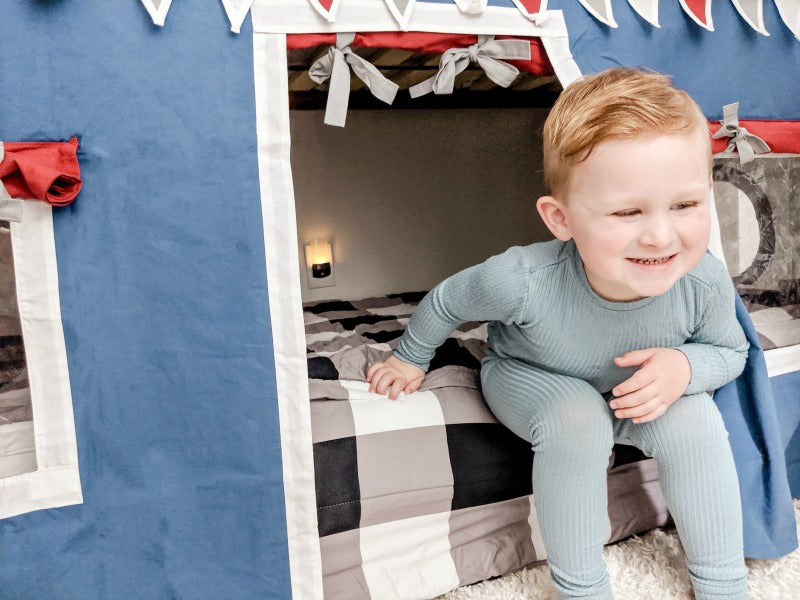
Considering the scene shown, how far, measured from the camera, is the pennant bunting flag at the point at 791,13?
140 cm

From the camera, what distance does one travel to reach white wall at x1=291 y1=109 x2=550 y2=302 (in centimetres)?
297

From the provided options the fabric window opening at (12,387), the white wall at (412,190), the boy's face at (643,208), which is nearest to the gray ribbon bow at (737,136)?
the boy's face at (643,208)

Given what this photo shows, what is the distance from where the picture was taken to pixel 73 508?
105 cm

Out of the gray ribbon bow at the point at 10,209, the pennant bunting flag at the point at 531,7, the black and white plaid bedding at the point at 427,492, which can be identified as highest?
the pennant bunting flag at the point at 531,7

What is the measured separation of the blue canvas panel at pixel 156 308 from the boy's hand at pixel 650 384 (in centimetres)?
55

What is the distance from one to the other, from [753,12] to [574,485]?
3.39ft

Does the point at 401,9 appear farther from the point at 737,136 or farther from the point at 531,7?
the point at 737,136

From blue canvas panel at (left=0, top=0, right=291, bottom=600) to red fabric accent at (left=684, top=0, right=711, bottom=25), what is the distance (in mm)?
847

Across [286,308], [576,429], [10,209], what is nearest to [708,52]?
[576,429]

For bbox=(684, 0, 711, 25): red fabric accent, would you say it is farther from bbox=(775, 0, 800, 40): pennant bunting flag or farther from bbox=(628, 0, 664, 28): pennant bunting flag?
bbox=(775, 0, 800, 40): pennant bunting flag

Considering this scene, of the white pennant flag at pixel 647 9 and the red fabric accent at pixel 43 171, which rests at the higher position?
the white pennant flag at pixel 647 9

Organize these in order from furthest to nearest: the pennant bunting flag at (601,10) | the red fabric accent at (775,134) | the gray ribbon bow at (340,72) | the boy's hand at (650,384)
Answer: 1. the red fabric accent at (775,134)
2. the pennant bunting flag at (601,10)
3. the gray ribbon bow at (340,72)
4. the boy's hand at (650,384)

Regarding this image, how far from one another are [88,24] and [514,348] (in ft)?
2.80

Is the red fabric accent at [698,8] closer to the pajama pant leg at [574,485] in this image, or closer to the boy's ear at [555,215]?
the boy's ear at [555,215]
